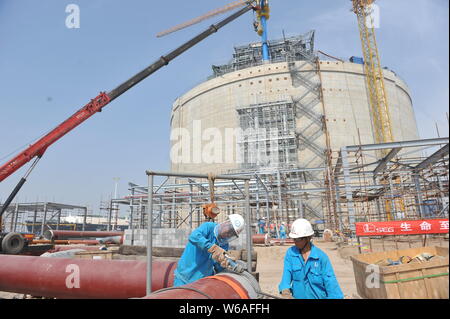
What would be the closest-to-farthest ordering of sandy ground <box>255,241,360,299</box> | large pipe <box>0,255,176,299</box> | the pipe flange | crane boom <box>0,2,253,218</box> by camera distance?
the pipe flange
large pipe <box>0,255,176,299</box>
sandy ground <box>255,241,360,299</box>
crane boom <box>0,2,253,218</box>

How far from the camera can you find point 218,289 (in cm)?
241

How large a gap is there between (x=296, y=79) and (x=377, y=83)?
369 inches

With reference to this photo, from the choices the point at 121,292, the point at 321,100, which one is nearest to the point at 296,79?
the point at 321,100

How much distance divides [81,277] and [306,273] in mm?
3501

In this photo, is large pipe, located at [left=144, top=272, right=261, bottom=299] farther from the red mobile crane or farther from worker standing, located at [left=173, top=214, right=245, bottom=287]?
the red mobile crane

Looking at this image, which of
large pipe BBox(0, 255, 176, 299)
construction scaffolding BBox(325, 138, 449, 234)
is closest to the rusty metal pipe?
construction scaffolding BBox(325, 138, 449, 234)

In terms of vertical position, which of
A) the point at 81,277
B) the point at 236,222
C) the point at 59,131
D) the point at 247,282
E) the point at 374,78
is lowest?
the point at 81,277

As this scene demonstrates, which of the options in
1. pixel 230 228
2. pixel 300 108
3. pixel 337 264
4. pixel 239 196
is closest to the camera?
pixel 230 228

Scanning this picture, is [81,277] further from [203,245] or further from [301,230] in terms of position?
[301,230]

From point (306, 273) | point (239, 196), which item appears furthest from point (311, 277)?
point (239, 196)

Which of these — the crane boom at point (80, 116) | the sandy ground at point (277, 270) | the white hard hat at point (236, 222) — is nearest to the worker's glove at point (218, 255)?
the white hard hat at point (236, 222)

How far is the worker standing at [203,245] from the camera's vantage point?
318 centimetres

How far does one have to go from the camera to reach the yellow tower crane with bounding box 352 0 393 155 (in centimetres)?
2931

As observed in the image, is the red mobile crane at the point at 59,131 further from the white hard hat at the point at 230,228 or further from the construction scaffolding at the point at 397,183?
the construction scaffolding at the point at 397,183
